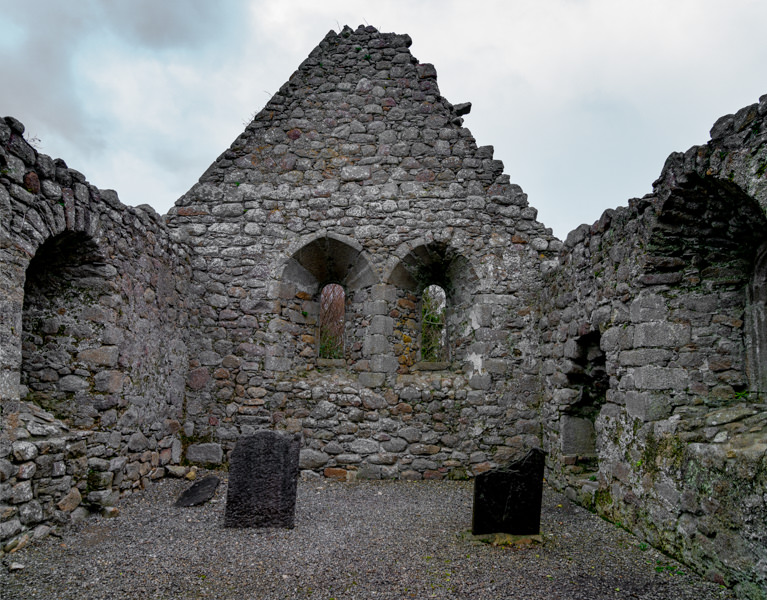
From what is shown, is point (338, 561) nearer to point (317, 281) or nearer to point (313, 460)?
point (313, 460)

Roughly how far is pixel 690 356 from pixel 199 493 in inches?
196

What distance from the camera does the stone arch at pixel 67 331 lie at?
5027mm

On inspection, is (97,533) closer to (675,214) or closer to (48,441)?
(48,441)

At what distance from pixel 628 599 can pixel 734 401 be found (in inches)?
76.7

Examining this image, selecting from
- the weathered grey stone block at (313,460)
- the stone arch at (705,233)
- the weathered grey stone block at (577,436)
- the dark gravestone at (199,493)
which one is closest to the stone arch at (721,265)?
the stone arch at (705,233)

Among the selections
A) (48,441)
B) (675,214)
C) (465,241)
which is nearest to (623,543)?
(675,214)

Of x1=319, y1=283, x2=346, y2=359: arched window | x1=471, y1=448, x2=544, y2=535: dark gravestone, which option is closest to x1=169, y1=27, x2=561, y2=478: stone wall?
x1=471, y1=448, x2=544, y2=535: dark gravestone

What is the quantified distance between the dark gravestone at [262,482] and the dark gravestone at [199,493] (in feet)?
2.46

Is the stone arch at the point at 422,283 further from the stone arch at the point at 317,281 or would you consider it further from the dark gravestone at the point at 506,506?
the dark gravestone at the point at 506,506

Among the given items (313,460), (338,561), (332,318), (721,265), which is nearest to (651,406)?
(721,265)

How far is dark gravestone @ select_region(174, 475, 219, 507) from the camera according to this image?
5418mm

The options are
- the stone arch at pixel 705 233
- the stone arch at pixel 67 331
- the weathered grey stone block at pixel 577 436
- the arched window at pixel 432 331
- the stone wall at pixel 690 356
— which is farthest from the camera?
the arched window at pixel 432 331

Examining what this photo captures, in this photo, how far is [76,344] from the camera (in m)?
5.15

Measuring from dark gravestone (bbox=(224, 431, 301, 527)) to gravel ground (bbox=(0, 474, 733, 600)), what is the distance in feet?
0.46
